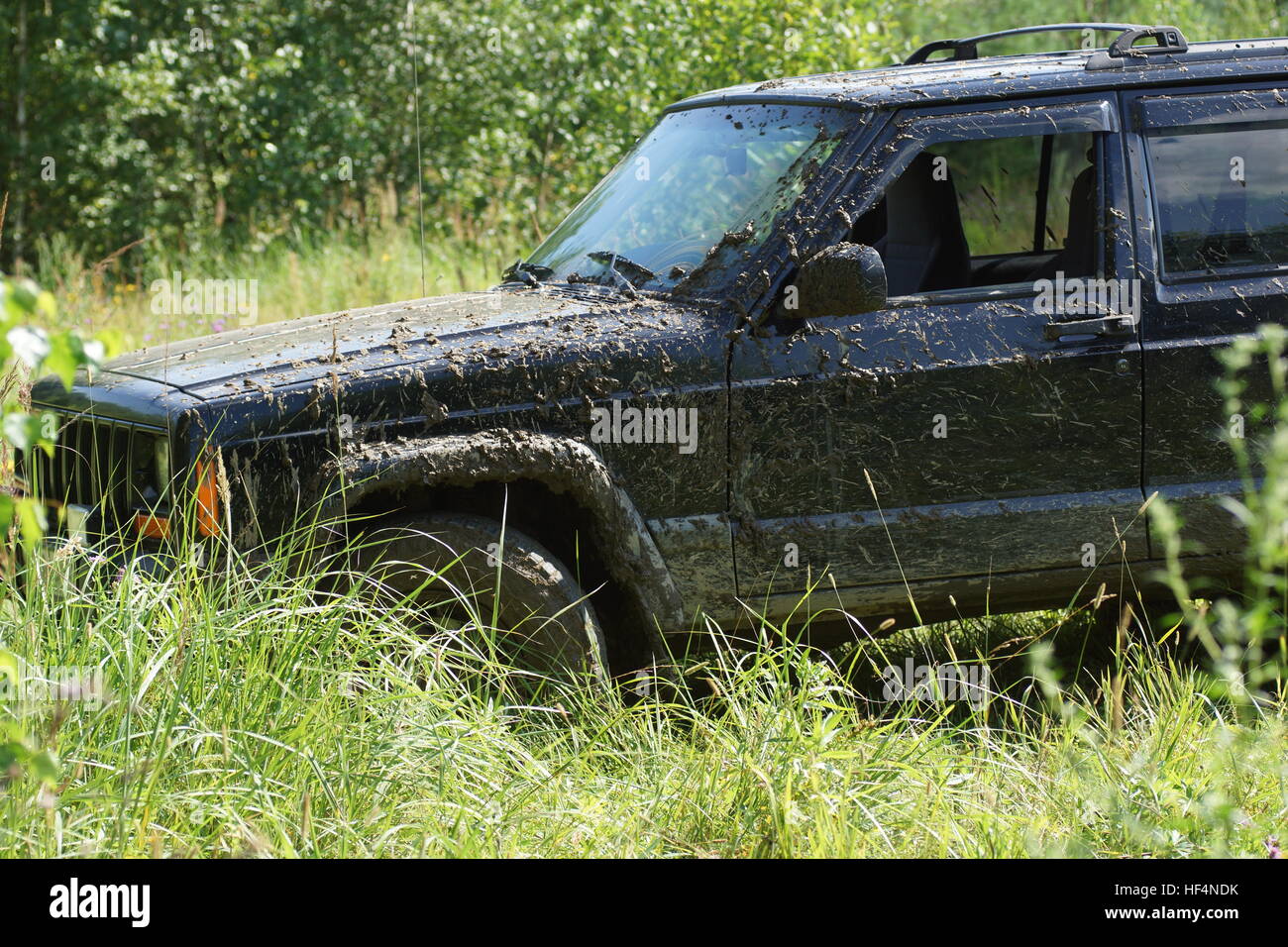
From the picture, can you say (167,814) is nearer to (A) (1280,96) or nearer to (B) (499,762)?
(B) (499,762)

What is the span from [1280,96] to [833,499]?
1948mm

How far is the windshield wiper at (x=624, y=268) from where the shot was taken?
13.8ft

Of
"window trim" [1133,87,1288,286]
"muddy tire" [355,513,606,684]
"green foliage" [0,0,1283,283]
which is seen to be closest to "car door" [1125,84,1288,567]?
"window trim" [1133,87,1288,286]

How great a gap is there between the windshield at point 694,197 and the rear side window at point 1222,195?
1.02 meters

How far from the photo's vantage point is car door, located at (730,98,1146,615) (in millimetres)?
3895

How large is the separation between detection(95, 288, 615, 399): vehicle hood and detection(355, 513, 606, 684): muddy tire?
0.47 metres

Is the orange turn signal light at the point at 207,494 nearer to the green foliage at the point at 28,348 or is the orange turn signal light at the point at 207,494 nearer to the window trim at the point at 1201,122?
the green foliage at the point at 28,348

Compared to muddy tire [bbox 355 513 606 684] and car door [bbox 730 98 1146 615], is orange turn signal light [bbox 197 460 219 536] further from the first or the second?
car door [bbox 730 98 1146 615]

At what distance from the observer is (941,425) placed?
156 inches

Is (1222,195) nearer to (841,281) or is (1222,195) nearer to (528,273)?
(841,281)

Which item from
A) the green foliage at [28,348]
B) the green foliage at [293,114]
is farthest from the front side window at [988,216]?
the green foliage at [293,114]

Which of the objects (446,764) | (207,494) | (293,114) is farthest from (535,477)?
(293,114)

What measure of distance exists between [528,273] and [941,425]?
61.5 inches
